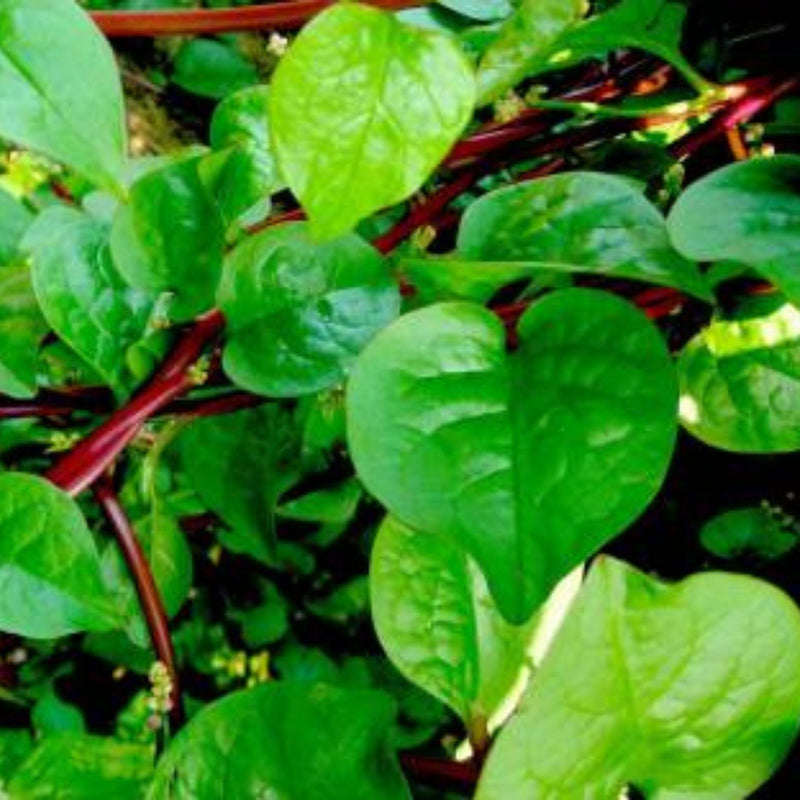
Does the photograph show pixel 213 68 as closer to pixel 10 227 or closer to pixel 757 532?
pixel 10 227

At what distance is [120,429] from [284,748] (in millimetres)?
140

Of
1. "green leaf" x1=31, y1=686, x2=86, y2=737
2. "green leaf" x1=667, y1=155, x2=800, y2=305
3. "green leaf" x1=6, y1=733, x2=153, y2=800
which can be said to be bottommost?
"green leaf" x1=31, y1=686, x2=86, y2=737

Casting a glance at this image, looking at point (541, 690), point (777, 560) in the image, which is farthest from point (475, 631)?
point (777, 560)

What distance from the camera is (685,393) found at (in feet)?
1.47

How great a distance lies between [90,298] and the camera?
1.48 ft

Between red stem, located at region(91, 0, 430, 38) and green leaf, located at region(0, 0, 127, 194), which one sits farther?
red stem, located at region(91, 0, 430, 38)

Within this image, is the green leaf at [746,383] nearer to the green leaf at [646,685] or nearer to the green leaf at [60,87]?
the green leaf at [646,685]

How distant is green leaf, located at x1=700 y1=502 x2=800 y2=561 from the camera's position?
723 mm

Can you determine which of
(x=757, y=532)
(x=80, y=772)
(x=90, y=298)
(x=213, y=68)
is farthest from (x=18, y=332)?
(x=213, y=68)

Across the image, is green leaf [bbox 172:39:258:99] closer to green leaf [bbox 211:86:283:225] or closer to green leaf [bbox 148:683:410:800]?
green leaf [bbox 211:86:283:225]

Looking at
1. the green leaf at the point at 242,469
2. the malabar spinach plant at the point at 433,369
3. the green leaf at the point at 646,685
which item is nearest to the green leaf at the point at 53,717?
the malabar spinach plant at the point at 433,369

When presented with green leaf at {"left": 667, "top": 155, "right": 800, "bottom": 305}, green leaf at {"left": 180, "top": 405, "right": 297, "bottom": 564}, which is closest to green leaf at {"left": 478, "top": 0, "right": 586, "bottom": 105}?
green leaf at {"left": 667, "top": 155, "right": 800, "bottom": 305}

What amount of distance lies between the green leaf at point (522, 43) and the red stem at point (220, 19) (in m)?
0.08

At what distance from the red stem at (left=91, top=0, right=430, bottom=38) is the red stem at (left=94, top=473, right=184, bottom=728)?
242 millimetres
